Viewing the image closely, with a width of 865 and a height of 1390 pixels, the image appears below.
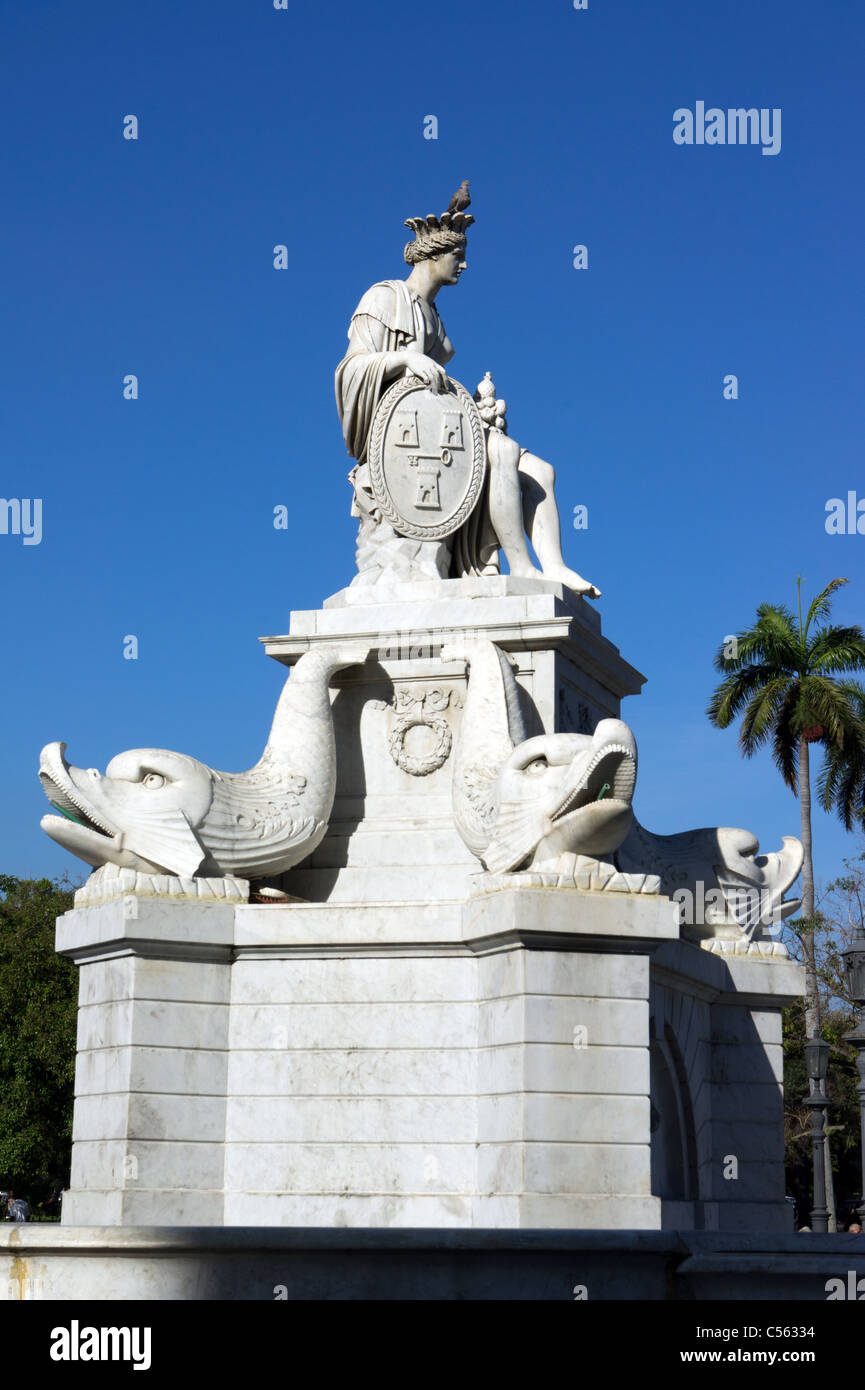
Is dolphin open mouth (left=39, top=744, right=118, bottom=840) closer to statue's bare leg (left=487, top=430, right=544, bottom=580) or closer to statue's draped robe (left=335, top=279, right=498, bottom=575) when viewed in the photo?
statue's draped robe (left=335, top=279, right=498, bottom=575)

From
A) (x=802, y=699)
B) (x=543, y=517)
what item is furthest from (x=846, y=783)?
(x=543, y=517)

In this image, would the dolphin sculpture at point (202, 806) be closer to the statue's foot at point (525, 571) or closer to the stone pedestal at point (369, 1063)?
the stone pedestal at point (369, 1063)

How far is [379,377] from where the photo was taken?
13602 mm

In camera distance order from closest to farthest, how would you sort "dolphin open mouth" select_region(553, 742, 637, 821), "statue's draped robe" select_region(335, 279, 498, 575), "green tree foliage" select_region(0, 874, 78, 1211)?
"dolphin open mouth" select_region(553, 742, 637, 821), "statue's draped robe" select_region(335, 279, 498, 575), "green tree foliage" select_region(0, 874, 78, 1211)

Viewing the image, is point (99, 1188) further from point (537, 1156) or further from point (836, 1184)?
point (836, 1184)

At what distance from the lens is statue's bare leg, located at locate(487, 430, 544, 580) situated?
13.6 metres

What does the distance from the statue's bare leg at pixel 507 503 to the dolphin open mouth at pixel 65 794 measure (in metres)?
3.74

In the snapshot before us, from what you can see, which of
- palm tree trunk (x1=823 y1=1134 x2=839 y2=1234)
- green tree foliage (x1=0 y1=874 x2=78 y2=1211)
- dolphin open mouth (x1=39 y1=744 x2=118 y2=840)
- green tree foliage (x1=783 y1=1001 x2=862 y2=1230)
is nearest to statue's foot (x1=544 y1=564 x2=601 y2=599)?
dolphin open mouth (x1=39 y1=744 x2=118 y2=840)

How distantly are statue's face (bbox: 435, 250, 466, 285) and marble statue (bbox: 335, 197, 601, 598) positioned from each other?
0.02m

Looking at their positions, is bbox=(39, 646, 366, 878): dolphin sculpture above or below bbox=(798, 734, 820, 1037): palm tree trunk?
below

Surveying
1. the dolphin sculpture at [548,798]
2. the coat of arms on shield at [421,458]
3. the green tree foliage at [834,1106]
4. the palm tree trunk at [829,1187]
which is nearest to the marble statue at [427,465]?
the coat of arms on shield at [421,458]

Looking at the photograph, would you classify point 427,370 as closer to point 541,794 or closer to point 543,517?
point 543,517

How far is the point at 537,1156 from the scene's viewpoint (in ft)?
34.2

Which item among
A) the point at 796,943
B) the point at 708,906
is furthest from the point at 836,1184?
the point at 708,906
